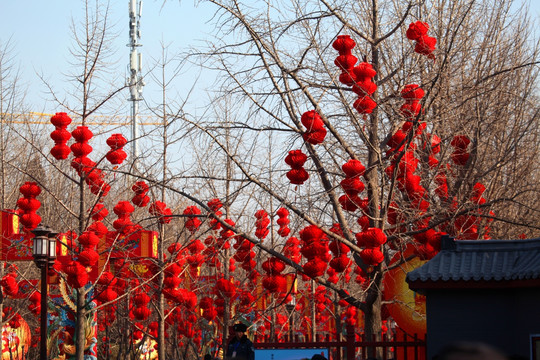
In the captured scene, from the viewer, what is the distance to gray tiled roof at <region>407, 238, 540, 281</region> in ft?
32.4

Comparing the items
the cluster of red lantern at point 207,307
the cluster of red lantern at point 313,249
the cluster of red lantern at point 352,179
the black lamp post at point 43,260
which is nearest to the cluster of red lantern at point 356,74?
the cluster of red lantern at point 352,179

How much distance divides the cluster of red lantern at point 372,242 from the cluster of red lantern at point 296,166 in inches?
47.3

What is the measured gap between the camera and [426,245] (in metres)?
12.8

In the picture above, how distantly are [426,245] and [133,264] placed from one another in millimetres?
8628

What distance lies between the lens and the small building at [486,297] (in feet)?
32.3

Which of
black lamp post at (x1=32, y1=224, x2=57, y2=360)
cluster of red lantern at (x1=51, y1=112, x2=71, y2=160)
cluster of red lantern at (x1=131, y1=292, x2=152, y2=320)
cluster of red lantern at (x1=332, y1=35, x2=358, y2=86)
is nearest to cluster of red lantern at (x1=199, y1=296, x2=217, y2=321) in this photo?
cluster of red lantern at (x1=131, y1=292, x2=152, y2=320)

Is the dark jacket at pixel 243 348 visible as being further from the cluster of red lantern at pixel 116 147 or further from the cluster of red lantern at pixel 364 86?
the cluster of red lantern at pixel 116 147

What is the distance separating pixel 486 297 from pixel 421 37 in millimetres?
3882

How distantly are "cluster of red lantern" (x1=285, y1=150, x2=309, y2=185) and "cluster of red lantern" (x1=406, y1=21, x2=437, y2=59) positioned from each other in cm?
237

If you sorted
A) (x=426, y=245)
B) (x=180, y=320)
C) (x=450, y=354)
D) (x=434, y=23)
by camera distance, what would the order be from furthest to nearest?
(x=180, y=320)
(x=434, y=23)
(x=426, y=245)
(x=450, y=354)

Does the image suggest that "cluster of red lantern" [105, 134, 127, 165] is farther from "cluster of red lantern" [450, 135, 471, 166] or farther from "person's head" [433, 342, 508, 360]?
"person's head" [433, 342, 508, 360]

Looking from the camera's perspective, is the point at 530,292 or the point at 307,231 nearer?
the point at 530,292

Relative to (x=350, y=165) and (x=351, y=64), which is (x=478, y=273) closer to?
(x=350, y=165)

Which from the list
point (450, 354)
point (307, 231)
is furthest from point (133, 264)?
point (450, 354)
